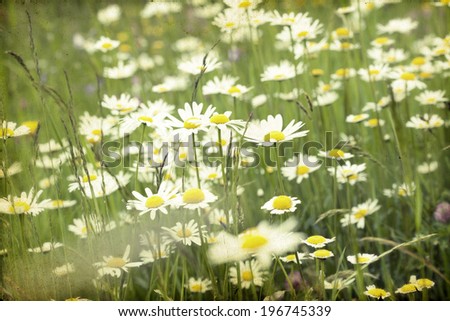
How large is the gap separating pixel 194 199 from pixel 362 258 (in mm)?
248

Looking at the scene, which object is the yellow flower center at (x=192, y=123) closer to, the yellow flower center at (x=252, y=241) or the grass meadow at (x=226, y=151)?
the grass meadow at (x=226, y=151)

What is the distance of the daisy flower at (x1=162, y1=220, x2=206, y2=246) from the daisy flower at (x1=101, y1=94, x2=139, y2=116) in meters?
0.21

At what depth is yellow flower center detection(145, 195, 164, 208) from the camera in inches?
29.8

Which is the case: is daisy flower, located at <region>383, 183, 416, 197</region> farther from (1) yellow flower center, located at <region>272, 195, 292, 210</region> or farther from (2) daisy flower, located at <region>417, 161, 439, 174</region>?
(1) yellow flower center, located at <region>272, 195, 292, 210</region>

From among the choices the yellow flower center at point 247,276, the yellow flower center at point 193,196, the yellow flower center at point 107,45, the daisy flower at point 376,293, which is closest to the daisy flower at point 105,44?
the yellow flower center at point 107,45

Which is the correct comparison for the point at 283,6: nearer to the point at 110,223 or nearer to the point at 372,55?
the point at 372,55

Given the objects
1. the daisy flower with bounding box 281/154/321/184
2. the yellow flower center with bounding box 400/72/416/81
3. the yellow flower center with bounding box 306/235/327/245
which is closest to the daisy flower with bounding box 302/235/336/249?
the yellow flower center with bounding box 306/235/327/245

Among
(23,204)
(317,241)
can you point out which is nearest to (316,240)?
(317,241)

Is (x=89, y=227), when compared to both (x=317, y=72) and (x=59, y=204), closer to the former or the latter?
(x=59, y=204)

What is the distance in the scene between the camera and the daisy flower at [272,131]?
0.77m

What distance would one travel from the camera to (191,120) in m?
0.77
